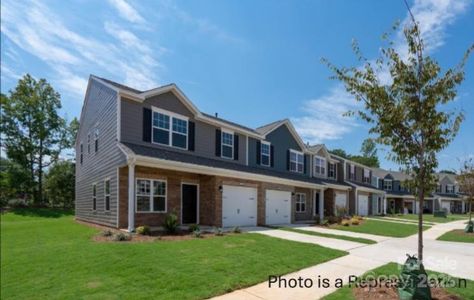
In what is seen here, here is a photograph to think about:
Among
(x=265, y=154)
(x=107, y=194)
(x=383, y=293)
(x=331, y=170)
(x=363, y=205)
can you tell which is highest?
(x=265, y=154)

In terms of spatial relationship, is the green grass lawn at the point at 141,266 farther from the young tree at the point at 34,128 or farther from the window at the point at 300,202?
the young tree at the point at 34,128

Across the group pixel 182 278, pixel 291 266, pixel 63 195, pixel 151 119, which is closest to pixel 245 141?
pixel 151 119

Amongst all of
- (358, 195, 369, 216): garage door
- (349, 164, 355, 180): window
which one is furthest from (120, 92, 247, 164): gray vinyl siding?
(349, 164, 355, 180): window

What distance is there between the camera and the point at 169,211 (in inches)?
587

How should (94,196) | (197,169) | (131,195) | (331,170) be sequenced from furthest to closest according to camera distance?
(331,170) < (94,196) < (197,169) < (131,195)

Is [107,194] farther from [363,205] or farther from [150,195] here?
[363,205]

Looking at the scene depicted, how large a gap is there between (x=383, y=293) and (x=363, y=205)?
3082 cm

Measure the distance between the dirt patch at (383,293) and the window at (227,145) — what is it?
526 inches

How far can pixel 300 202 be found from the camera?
2430 centimetres

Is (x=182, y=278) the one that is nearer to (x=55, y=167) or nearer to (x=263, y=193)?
(x=263, y=193)

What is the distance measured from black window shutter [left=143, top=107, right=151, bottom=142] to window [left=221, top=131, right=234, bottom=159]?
5152 mm

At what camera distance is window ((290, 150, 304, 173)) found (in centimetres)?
2577

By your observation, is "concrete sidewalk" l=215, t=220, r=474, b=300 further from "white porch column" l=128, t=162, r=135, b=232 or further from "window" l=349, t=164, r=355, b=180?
"window" l=349, t=164, r=355, b=180

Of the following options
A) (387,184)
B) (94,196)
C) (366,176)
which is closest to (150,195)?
(94,196)
